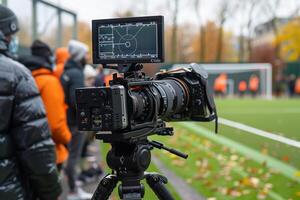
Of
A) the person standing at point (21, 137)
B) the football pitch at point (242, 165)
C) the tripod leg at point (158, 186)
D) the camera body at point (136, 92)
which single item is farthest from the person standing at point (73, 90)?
the tripod leg at point (158, 186)

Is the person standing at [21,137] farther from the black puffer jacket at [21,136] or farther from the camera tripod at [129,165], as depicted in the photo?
the camera tripod at [129,165]

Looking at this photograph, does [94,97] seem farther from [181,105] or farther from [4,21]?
[4,21]

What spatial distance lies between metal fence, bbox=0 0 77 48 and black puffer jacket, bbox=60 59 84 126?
8.05 ft

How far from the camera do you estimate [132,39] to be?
2553mm

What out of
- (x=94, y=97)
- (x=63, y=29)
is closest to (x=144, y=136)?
(x=94, y=97)

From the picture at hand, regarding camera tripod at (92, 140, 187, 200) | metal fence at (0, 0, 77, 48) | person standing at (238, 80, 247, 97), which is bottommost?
person standing at (238, 80, 247, 97)

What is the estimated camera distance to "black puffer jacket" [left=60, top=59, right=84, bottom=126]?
6.23m

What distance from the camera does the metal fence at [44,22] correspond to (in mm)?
9795

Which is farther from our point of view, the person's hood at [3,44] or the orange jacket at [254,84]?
the orange jacket at [254,84]

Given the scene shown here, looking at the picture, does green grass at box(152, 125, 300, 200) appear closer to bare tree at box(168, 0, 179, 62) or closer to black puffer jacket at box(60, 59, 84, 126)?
black puffer jacket at box(60, 59, 84, 126)

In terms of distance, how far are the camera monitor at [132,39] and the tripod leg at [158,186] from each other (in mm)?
544

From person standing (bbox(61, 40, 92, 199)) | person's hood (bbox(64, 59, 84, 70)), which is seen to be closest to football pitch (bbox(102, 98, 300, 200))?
person standing (bbox(61, 40, 92, 199))

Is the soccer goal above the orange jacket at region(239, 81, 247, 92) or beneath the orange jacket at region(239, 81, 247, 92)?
above

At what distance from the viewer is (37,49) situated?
493 centimetres
